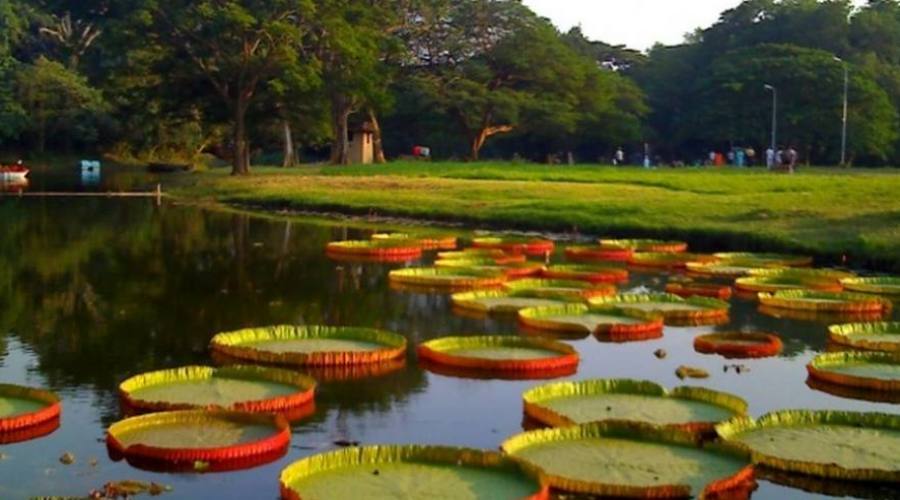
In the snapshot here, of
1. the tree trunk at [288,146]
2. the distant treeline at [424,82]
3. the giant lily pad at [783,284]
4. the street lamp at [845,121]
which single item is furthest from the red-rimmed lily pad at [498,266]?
the street lamp at [845,121]

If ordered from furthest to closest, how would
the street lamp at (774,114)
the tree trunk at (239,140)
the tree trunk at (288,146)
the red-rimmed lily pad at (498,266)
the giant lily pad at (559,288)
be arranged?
the street lamp at (774,114) < the tree trunk at (288,146) < the tree trunk at (239,140) < the red-rimmed lily pad at (498,266) < the giant lily pad at (559,288)

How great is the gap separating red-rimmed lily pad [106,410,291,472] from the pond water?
0.49 ft

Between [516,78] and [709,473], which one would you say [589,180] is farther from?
[709,473]

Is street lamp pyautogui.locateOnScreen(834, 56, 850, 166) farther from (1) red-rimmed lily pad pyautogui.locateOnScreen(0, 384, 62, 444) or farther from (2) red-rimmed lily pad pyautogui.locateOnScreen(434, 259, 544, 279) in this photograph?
(1) red-rimmed lily pad pyautogui.locateOnScreen(0, 384, 62, 444)

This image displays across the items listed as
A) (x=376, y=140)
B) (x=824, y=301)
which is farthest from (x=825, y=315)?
(x=376, y=140)

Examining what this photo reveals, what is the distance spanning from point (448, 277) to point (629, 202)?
39.1ft

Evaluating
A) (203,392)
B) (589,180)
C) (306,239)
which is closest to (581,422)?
(203,392)

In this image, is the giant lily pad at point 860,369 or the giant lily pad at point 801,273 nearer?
the giant lily pad at point 860,369

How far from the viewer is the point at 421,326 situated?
1562 cm

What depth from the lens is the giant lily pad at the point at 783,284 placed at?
1877 cm

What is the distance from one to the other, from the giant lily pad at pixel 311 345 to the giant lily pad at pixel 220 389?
1.17 metres

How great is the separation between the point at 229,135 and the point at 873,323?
60.4 metres

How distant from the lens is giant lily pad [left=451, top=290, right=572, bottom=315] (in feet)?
54.8

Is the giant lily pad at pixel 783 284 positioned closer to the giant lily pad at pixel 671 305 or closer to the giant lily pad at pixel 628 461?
the giant lily pad at pixel 671 305
